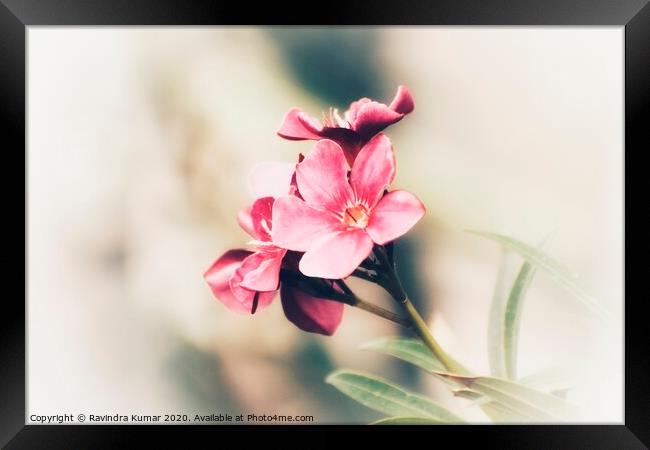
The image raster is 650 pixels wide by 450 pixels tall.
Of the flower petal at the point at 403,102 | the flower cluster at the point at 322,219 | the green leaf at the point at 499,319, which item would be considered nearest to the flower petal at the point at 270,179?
the flower cluster at the point at 322,219

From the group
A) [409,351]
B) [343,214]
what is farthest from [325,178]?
[409,351]

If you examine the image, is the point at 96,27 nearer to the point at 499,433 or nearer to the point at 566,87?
the point at 566,87

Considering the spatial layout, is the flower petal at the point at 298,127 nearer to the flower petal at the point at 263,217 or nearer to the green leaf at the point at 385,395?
the flower petal at the point at 263,217

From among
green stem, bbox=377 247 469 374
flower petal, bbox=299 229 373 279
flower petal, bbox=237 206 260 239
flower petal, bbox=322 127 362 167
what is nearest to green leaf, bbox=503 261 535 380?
green stem, bbox=377 247 469 374

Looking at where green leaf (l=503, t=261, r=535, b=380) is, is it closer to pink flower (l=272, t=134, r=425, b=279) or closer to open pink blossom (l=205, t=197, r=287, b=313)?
pink flower (l=272, t=134, r=425, b=279)

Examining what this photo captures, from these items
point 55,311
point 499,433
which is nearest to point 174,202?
point 55,311
